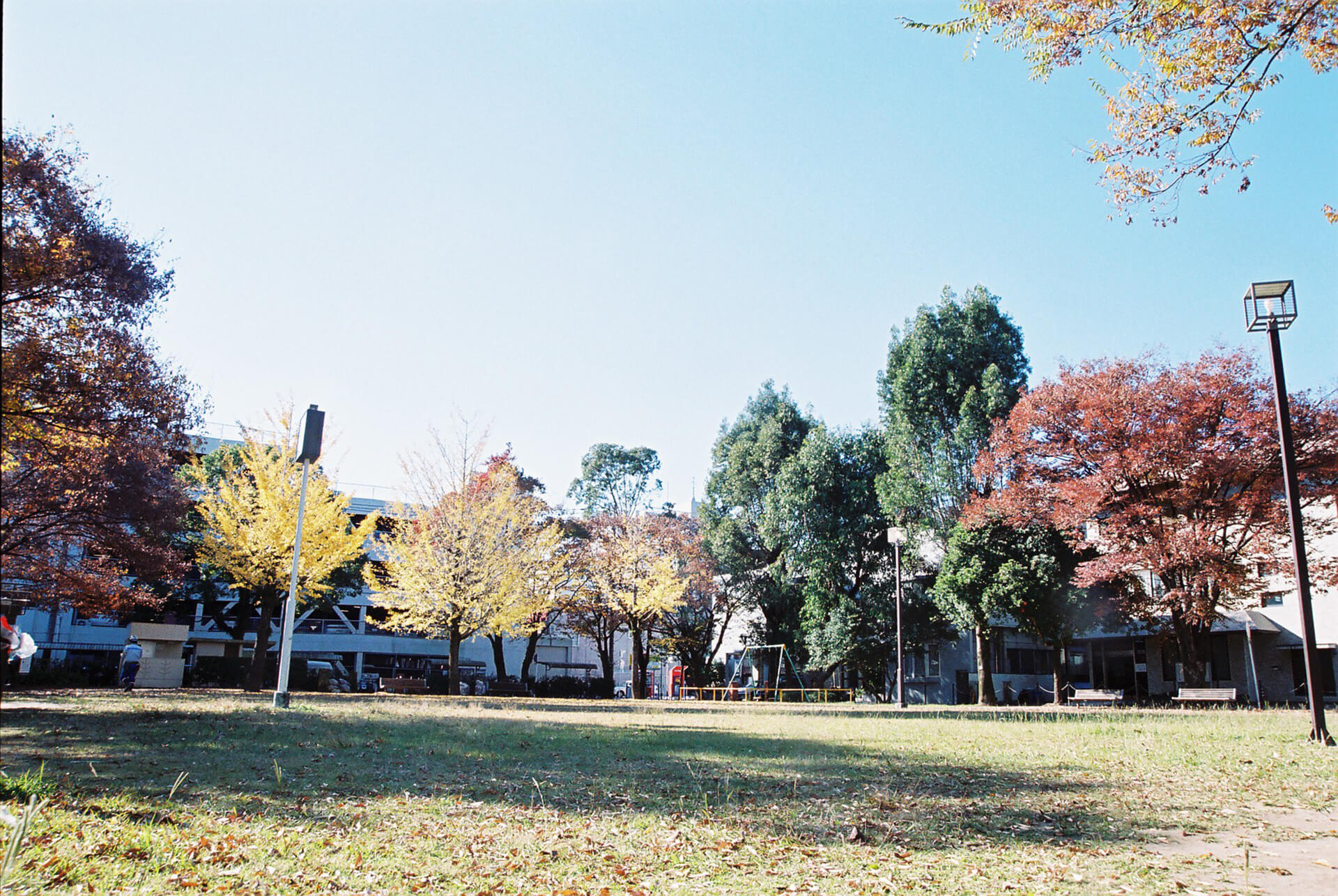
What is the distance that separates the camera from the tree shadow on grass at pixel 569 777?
618cm

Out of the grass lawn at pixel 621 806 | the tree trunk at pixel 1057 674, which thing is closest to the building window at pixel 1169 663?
the tree trunk at pixel 1057 674

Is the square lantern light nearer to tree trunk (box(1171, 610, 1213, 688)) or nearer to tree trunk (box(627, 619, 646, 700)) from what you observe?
tree trunk (box(1171, 610, 1213, 688))

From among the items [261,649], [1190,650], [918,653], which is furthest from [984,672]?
[261,649]

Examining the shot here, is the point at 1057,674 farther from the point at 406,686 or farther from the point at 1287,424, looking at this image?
the point at 406,686

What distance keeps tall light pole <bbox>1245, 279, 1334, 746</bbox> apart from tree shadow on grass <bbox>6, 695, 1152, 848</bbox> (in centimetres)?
519

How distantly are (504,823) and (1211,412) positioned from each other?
24610 millimetres

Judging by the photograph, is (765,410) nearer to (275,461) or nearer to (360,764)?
(275,461)

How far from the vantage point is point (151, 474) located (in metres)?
6.66

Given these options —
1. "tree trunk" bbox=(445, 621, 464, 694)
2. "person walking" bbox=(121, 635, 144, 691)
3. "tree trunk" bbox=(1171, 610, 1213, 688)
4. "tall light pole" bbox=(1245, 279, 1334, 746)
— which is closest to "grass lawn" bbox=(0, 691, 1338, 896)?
"tall light pole" bbox=(1245, 279, 1334, 746)

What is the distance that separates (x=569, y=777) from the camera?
8141 millimetres

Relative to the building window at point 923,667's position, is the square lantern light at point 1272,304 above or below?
above

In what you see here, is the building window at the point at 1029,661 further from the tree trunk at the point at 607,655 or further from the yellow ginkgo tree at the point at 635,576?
the tree trunk at the point at 607,655

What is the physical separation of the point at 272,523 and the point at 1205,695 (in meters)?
25.6

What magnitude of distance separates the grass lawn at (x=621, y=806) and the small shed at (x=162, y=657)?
11255 millimetres
